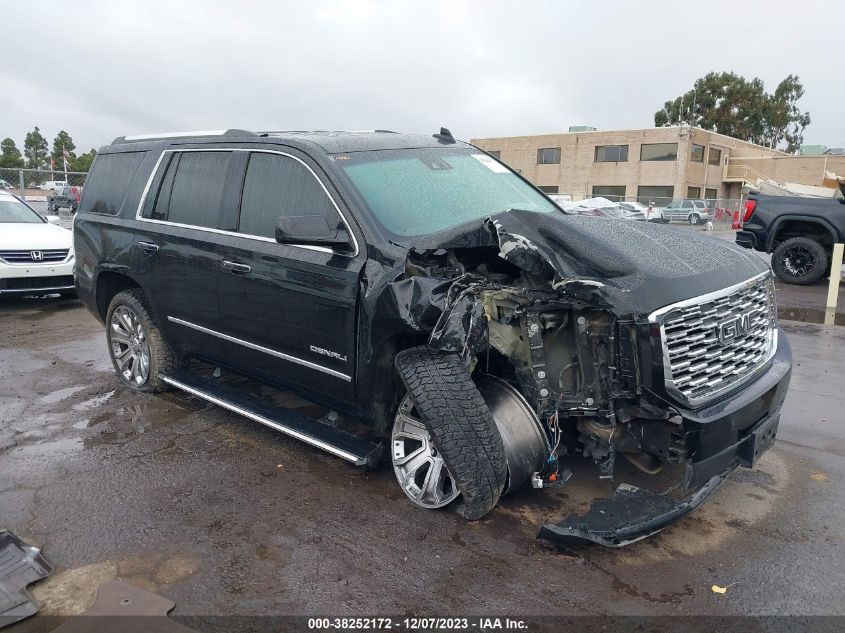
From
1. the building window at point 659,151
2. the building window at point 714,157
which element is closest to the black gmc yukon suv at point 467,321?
the building window at point 659,151

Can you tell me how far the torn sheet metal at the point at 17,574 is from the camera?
2754mm

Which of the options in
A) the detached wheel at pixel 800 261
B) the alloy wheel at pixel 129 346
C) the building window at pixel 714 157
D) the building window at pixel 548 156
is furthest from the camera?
the building window at pixel 548 156

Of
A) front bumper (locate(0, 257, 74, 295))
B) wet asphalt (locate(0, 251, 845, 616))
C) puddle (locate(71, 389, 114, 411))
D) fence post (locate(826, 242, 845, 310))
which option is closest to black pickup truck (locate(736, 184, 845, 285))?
fence post (locate(826, 242, 845, 310))

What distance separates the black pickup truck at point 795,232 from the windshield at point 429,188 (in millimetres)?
8584

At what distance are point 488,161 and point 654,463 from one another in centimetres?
253

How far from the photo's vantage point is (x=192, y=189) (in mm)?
4797

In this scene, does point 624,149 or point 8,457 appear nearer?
point 8,457

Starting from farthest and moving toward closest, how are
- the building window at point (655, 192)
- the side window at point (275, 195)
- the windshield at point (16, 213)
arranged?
the building window at point (655, 192) < the windshield at point (16, 213) < the side window at point (275, 195)

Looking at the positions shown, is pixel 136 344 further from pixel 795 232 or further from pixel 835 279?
pixel 795 232

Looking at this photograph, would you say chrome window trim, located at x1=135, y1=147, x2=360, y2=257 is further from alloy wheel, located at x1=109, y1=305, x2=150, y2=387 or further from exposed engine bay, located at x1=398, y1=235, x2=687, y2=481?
alloy wheel, located at x1=109, y1=305, x2=150, y2=387

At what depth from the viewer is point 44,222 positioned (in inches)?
403

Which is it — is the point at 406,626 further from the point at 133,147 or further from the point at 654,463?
the point at 133,147

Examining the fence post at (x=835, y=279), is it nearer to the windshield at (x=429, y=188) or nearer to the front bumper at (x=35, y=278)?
the windshield at (x=429, y=188)

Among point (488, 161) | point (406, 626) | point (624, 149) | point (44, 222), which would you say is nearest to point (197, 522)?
point (406, 626)
